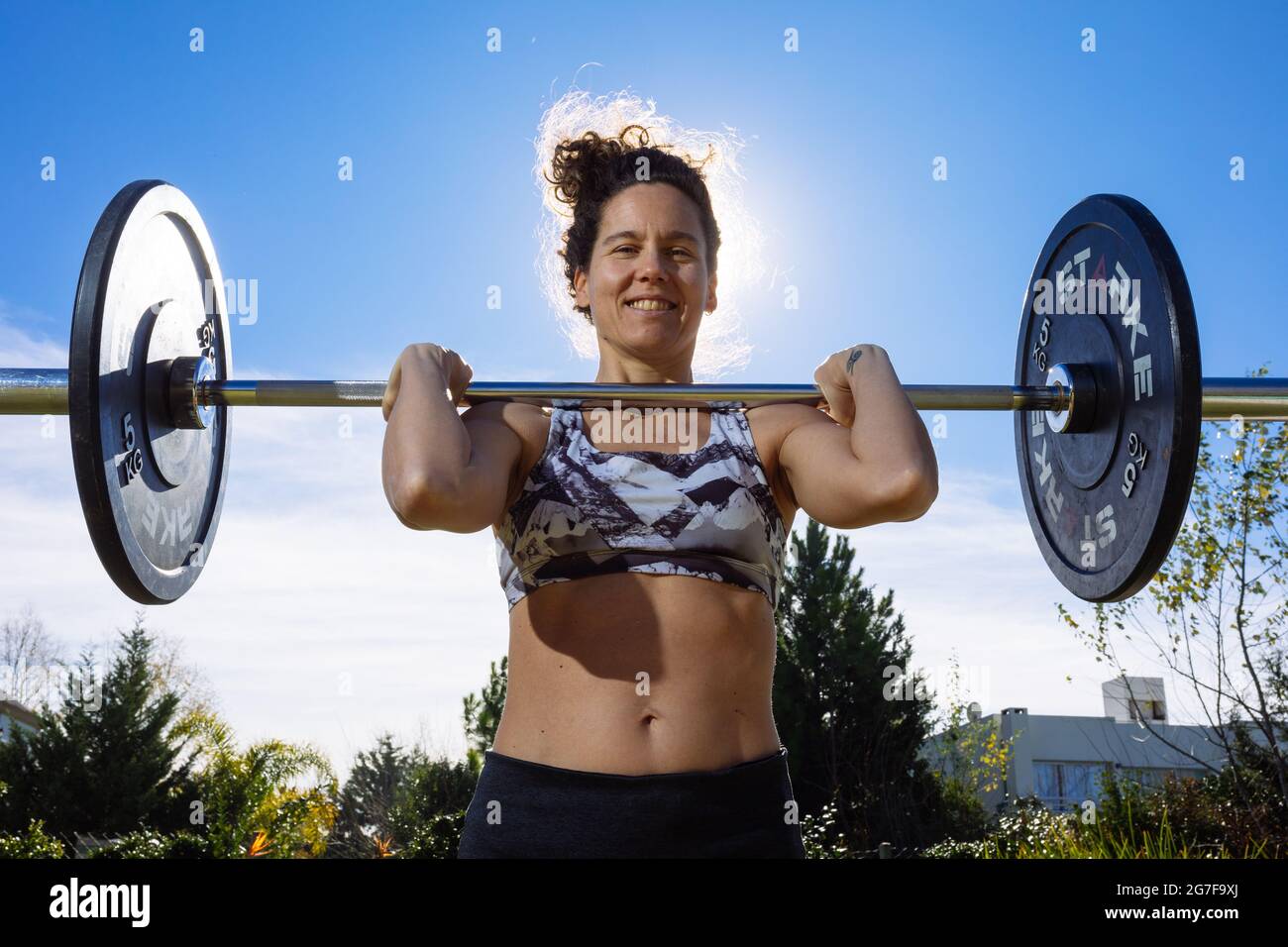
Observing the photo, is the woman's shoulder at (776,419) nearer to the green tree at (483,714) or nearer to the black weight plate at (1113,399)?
the black weight plate at (1113,399)

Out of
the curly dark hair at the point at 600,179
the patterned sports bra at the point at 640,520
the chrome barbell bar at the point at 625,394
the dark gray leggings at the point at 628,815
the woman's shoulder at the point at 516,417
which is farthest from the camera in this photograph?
the curly dark hair at the point at 600,179

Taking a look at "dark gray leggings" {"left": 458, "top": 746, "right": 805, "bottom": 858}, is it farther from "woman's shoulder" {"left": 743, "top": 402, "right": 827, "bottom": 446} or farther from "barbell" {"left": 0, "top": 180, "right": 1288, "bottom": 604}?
"barbell" {"left": 0, "top": 180, "right": 1288, "bottom": 604}

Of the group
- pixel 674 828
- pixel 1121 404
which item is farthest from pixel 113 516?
pixel 1121 404

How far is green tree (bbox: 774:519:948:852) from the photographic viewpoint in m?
15.7

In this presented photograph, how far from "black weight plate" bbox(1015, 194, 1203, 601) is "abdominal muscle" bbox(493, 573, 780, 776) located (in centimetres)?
83

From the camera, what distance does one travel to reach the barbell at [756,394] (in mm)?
1783

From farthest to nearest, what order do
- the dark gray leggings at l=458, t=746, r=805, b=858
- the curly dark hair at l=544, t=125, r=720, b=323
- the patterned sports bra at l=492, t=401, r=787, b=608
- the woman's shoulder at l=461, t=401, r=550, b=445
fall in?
the curly dark hair at l=544, t=125, r=720, b=323 → the woman's shoulder at l=461, t=401, r=550, b=445 → the patterned sports bra at l=492, t=401, r=787, b=608 → the dark gray leggings at l=458, t=746, r=805, b=858

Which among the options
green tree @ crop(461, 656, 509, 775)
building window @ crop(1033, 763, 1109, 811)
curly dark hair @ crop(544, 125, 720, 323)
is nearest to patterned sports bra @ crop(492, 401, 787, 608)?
curly dark hair @ crop(544, 125, 720, 323)

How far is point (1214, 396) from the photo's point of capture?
2.11m

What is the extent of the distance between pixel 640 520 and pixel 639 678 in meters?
0.21

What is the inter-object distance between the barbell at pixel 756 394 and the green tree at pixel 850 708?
13.8 meters

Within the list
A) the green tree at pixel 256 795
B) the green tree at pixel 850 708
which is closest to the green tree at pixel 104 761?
the green tree at pixel 256 795

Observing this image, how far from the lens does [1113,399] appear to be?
80.7 inches
